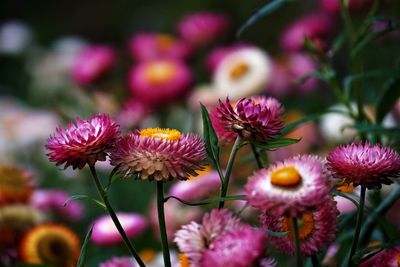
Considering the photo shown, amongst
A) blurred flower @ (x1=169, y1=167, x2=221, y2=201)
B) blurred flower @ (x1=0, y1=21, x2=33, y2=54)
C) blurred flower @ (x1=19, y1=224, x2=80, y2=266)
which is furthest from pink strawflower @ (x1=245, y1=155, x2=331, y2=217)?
blurred flower @ (x1=0, y1=21, x2=33, y2=54)

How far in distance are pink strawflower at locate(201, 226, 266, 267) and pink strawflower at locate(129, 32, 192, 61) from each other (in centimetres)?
215

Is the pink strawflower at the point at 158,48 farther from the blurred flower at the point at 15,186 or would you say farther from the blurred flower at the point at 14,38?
the blurred flower at the point at 14,38

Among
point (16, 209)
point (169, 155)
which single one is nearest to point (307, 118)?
point (169, 155)

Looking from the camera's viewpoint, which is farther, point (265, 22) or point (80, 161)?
point (265, 22)

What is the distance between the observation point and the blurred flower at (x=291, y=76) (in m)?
2.77

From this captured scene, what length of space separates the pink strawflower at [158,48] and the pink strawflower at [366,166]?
2.04 m

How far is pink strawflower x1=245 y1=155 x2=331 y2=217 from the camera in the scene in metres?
0.72

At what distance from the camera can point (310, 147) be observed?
237 centimetres

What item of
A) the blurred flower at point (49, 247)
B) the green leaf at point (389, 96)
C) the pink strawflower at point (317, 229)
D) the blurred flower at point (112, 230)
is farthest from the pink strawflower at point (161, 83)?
the pink strawflower at point (317, 229)

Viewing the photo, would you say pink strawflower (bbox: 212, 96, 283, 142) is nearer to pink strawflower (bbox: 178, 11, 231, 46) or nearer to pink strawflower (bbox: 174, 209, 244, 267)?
pink strawflower (bbox: 174, 209, 244, 267)

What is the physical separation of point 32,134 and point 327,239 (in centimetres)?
265

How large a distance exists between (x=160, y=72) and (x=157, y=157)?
5.89ft

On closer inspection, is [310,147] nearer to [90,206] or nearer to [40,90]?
[90,206]

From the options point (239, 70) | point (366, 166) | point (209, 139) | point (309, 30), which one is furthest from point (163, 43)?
point (366, 166)
